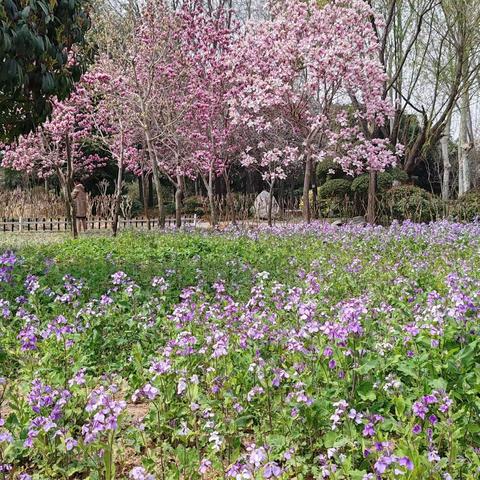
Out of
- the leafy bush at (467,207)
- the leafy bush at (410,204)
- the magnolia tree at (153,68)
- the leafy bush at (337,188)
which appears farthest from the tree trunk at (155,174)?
the leafy bush at (337,188)

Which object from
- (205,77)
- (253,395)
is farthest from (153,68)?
(253,395)

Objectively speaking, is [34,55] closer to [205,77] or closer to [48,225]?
[205,77]

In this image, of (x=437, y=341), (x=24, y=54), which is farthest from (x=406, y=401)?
(x=24, y=54)

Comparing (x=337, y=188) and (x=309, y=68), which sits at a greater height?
(x=309, y=68)

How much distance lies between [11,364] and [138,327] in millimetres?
1165

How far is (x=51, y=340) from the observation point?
177 inches

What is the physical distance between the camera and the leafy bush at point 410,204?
17.8 metres

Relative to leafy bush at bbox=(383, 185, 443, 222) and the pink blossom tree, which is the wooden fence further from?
leafy bush at bbox=(383, 185, 443, 222)

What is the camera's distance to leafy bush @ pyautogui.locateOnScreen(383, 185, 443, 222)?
701 inches

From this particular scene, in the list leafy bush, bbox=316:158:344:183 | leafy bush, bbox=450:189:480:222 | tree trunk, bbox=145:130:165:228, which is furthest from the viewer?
leafy bush, bbox=316:158:344:183

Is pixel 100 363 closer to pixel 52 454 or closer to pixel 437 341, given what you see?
pixel 52 454

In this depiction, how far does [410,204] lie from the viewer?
60.7ft

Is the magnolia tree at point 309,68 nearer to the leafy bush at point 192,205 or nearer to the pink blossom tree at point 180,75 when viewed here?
the pink blossom tree at point 180,75

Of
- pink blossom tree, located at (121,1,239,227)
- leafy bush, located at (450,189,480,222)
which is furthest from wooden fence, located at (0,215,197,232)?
leafy bush, located at (450,189,480,222)
